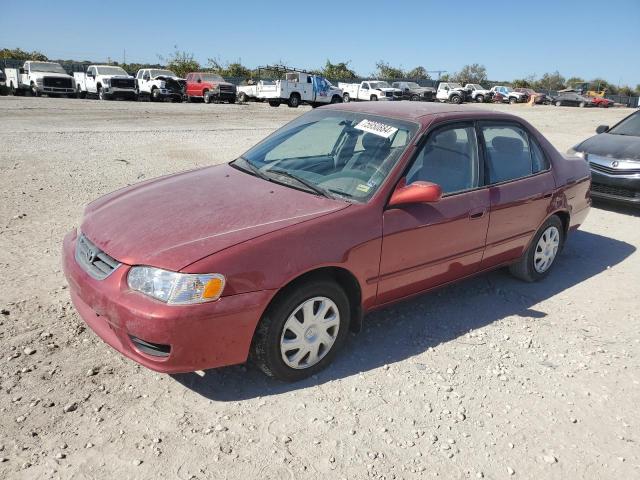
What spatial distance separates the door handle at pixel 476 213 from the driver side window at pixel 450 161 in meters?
0.18

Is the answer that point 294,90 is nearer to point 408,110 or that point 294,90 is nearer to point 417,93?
point 417,93

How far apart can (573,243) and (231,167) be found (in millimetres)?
4334

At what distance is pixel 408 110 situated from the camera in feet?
12.9

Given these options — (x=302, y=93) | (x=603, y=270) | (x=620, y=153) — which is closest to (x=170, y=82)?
(x=302, y=93)

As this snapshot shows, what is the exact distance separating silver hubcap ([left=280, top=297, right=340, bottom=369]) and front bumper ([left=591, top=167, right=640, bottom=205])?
609cm

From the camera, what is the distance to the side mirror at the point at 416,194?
3258mm

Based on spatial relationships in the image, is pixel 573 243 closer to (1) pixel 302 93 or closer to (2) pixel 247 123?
(2) pixel 247 123

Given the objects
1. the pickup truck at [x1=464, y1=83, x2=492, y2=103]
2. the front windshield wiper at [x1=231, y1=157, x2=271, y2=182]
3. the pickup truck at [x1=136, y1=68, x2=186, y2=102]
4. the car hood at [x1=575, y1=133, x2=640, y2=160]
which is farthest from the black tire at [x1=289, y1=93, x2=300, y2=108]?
the front windshield wiper at [x1=231, y1=157, x2=271, y2=182]

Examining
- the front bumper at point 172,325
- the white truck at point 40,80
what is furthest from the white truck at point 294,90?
the front bumper at point 172,325

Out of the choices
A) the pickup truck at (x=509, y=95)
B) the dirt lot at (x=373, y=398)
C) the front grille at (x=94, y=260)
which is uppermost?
the pickup truck at (x=509, y=95)

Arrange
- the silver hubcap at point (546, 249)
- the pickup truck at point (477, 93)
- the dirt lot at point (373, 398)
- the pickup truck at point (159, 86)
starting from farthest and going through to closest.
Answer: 1. the pickup truck at point (477, 93)
2. the pickup truck at point (159, 86)
3. the silver hubcap at point (546, 249)
4. the dirt lot at point (373, 398)

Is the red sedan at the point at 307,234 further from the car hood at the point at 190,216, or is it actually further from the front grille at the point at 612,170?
the front grille at the point at 612,170

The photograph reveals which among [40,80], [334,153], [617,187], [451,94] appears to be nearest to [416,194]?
[334,153]

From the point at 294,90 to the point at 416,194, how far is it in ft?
85.9
